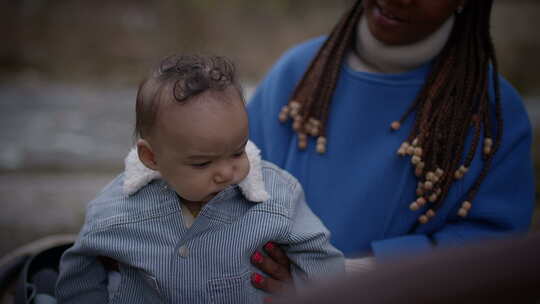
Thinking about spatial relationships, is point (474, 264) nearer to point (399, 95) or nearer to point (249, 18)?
point (399, 95)

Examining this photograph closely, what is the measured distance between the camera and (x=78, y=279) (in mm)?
1410

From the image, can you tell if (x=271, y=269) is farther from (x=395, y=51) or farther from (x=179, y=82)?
→ (x=395, y=51)

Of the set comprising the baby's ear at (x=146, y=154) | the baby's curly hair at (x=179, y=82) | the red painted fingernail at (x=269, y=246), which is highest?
the baby's curly hair at (x=179, y=82)

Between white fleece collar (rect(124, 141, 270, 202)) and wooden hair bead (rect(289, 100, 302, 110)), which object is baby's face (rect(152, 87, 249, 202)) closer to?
white fleece collar (rect(124, 141, 270, 202))

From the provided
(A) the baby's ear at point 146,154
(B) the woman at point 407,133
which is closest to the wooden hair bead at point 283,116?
(B) the woman at point 407,133

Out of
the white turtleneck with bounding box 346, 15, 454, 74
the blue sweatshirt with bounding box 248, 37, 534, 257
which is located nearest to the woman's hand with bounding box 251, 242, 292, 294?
the blue sweatshirt with bounding box 248, 37, 534, 257

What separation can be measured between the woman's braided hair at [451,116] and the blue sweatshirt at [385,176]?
0.04 meters

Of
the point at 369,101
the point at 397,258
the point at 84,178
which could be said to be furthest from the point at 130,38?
the point at 397,258

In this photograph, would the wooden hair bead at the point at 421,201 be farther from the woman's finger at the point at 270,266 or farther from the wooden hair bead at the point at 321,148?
the woman's finger at the point at 270,266

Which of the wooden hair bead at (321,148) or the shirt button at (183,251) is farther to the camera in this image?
the wooden hair bead at (321,148)

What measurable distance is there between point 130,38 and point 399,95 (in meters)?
6.49

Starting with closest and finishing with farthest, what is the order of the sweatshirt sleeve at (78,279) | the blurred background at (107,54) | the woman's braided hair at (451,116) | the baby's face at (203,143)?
the baby's face at (203,143)
the sweatshirt sleeve at (78,279)
the woman's braided hair at (451,116)
the blurred background at (107,54)

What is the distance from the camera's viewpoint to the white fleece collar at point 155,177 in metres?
1.36

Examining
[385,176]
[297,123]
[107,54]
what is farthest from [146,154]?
[107,54]
